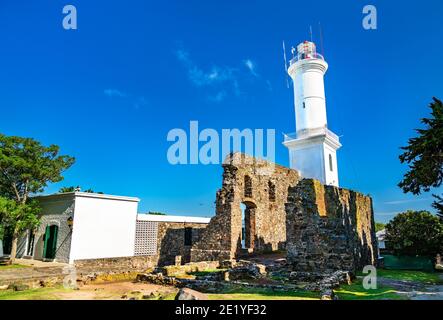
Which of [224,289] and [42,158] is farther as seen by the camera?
[42,158]

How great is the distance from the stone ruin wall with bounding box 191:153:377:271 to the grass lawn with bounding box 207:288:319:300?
4.25 m

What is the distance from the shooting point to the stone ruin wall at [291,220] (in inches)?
464

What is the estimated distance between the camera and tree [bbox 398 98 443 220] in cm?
1028

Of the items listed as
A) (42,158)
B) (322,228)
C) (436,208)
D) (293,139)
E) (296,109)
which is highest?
(296,109)

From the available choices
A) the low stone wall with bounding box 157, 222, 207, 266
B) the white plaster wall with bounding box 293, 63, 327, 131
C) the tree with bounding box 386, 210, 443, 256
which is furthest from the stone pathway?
the white plaster wall with bounding box 293, 63, 327, 131

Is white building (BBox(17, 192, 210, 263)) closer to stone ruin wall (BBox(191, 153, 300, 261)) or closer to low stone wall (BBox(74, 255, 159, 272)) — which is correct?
low stone wall (BBox(74, 255, 159, 272))

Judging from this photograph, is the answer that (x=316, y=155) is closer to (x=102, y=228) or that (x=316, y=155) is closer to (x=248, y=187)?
(x=248, y=187)

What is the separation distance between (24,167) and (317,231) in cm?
1449

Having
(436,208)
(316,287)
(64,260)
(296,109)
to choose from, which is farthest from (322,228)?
(296,109)

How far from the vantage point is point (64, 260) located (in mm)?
14789

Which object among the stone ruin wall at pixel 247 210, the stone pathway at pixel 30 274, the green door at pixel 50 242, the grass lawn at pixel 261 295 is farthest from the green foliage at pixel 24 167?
the grass lawn at pixel 261 295
